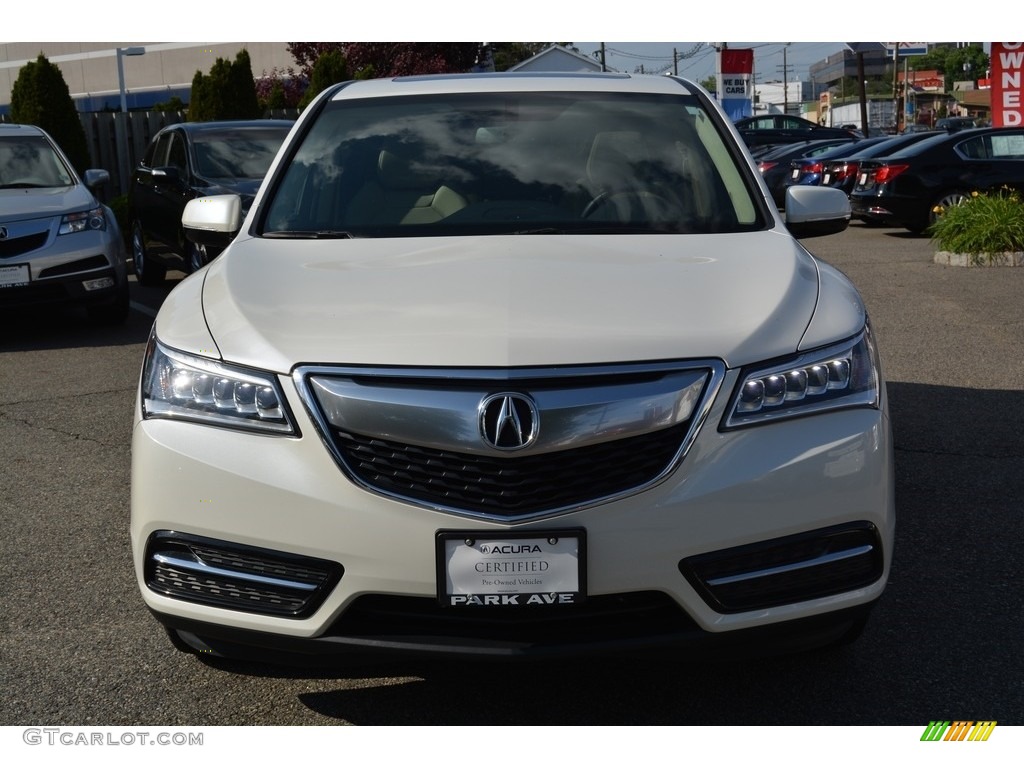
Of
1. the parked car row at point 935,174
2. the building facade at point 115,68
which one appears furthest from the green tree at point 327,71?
the building facade at point 115,68

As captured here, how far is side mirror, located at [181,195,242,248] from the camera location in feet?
14.5

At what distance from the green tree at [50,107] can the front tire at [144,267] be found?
5.32 metres

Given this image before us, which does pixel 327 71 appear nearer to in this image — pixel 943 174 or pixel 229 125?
pixel 943 174

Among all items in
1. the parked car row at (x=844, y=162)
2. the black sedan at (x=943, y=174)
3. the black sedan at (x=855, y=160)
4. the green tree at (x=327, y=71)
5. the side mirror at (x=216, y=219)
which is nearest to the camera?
the side mirror at (x=216, y=219)

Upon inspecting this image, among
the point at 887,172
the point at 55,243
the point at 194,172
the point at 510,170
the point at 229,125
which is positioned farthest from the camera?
the point at 887,172

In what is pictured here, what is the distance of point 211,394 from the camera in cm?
304

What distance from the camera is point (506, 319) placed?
300 centimetres

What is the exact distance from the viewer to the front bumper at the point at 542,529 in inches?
111

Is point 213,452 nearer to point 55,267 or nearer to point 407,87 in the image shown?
point 407,87

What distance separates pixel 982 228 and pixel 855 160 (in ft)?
19.2

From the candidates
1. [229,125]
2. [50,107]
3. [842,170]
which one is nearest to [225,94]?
[50,107]

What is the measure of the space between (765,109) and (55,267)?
138 m

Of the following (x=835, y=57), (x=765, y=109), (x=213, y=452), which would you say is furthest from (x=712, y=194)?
(x=835, y=57)

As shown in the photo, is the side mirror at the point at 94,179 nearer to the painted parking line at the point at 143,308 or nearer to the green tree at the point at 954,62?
the painted parking line at the point at 143,308
